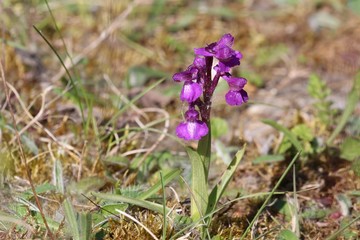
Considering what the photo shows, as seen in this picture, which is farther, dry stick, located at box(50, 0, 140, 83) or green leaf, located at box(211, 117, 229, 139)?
dry stick, located at box(50, 0, 140, 83)

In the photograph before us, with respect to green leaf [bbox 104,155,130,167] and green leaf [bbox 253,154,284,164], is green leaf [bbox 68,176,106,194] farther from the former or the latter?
green leaf [bbox 253,154,284,164]

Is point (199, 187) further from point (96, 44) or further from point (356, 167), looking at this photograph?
point (96, 44)

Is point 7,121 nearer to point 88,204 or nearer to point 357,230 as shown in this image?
point 88,204

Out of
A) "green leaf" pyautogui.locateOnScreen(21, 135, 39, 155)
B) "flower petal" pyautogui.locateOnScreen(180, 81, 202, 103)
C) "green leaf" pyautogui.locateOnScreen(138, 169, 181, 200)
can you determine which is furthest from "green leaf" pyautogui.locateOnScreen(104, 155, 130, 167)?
"flower petal" pyautogui.locateOnScreen(180, 81, 202, 103)

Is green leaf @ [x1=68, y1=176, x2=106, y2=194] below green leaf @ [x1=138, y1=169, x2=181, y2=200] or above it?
below

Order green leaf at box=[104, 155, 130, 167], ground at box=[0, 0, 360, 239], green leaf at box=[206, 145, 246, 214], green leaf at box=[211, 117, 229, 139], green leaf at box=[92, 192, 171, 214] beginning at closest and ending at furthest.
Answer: green leaf at box=[92, 192, 171, 214] → green leaf at box=[206, 145, 246, 214] → ground at box=[0, 0, 360, 239] → green leaf at box=[104, 155, 130, 167] → green leaf at box=[211, 117, 229, 139]

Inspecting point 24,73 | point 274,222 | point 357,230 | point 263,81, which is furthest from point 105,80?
point 357,230

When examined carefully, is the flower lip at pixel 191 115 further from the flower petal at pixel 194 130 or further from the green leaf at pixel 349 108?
the green leaf at pixel 349 108

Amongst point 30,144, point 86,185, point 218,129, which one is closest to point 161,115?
point 218,129
